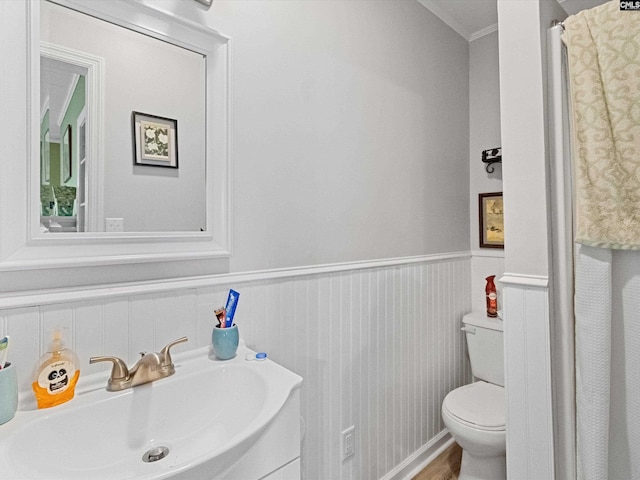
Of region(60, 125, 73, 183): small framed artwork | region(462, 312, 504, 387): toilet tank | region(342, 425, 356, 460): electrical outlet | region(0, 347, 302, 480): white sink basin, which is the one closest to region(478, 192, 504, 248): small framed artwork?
region(462, 312, 504, 387): toilet tank

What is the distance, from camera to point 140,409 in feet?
2.78

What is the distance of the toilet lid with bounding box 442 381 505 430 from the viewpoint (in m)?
1.53

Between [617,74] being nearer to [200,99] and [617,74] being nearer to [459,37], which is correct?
[200,99]

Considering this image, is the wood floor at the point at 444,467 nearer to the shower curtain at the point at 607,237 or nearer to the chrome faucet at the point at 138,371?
the shower curtain at the point at 607,237

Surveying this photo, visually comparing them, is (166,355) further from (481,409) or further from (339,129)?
(481,409)

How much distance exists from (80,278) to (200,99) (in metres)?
0.64

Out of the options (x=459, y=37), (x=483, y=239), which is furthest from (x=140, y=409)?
(x=459, y=37)

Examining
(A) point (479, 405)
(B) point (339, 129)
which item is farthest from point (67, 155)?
(A) point (479, 405)


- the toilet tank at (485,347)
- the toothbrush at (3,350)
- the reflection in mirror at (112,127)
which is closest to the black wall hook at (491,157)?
the toilet tank at (485,347)

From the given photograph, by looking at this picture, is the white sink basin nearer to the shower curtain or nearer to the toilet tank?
the shower curtain

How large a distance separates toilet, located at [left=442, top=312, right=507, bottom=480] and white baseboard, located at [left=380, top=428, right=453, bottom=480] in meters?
0.23

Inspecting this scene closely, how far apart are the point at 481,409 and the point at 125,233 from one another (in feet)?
5.69

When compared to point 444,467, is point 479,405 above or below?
above

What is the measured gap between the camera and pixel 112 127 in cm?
95
